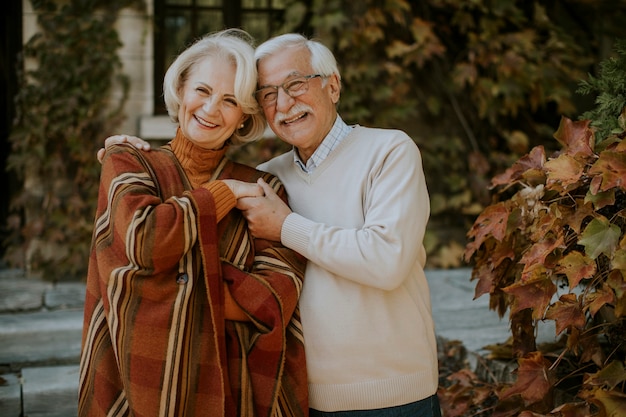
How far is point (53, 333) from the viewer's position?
3574mm

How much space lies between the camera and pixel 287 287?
1853mm

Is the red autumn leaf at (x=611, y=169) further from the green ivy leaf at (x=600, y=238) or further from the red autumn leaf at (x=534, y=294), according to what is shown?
the red autumn leaf at (x=534, y=294)

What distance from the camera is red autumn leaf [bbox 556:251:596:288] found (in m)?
1.80

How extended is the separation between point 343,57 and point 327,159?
319 centimetres

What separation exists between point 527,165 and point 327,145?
646 mm

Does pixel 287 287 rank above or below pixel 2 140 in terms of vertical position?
above

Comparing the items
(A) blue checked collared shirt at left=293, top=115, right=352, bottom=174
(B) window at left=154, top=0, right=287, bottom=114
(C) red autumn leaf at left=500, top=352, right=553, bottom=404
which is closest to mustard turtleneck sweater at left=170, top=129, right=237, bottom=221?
(A) blue checked collared shirt at left=293, top=115, right=352, bottom=174

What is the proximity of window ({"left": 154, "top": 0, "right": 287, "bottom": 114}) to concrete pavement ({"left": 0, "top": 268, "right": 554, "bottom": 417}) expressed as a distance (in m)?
1.57

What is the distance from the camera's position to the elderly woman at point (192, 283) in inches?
67.5

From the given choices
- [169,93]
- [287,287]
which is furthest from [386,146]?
[169,93]

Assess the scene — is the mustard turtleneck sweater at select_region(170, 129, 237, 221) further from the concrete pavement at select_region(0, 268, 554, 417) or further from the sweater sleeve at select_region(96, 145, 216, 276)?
the concrete pavement at select_region(0, 268, 554, 417)

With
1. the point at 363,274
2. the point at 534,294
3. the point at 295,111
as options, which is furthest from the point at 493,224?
the point at 295,111

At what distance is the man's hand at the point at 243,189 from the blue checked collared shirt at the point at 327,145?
0.22 m

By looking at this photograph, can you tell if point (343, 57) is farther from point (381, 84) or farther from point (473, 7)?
point (473, 7)
